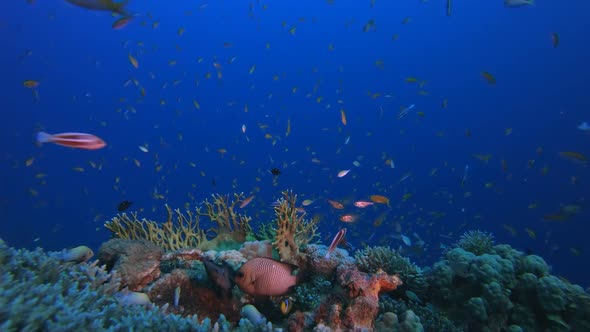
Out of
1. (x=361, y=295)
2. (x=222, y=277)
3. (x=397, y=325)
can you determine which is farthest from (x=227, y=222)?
(x=397, y=325)

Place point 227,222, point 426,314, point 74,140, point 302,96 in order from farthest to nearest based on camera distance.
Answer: point 302,96, point 227,222, point 426,314, point 74,140

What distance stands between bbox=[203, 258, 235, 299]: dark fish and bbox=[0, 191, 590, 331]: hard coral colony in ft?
0.04

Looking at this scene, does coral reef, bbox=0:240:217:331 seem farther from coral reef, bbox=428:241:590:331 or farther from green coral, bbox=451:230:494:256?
green coral, bbox=451:230:494:256

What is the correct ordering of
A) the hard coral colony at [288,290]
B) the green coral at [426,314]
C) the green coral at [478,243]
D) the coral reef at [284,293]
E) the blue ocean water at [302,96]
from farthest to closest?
1. the blue ocean water at [302,96]
2. the green coral at [478,243]
3. the green coral at [426,314]
4. the hard coral colony at [288,290]
5. the coral reef at [284,293]

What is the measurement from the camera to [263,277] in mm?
3703

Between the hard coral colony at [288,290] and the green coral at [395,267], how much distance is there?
2cm

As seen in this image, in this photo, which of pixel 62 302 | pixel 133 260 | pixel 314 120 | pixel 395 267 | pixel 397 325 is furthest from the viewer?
pixel 314 120

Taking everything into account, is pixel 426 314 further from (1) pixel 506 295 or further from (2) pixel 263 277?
(2) pixel 263 277

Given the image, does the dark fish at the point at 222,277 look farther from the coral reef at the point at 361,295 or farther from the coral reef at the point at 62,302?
the coral reef at the point at 361,295

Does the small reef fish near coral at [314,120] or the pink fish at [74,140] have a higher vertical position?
the pink fish at [74,140]

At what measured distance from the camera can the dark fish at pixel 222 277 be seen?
3779 millimetres

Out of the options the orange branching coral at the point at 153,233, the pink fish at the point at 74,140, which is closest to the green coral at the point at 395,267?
the orange branching coral at the point at 153,233

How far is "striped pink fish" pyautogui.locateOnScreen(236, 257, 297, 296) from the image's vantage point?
3.72m

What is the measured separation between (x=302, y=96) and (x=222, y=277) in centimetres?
8861
